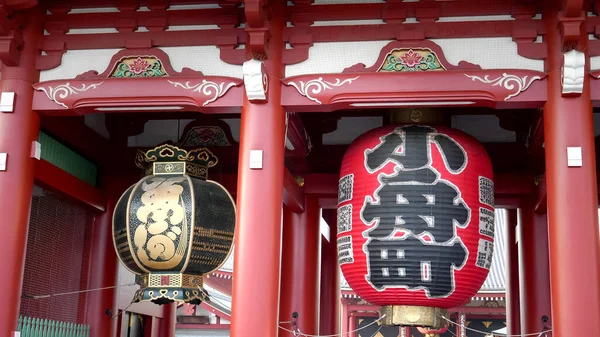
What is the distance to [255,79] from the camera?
21.7ft

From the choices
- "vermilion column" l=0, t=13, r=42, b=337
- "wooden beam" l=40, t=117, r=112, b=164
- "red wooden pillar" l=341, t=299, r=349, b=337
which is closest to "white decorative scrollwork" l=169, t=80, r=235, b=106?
"vermilion column" l=0, t=13, r=42, b=337

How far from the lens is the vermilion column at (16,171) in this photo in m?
6.73

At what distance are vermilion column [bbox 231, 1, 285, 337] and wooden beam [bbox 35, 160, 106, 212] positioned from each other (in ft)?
7.67

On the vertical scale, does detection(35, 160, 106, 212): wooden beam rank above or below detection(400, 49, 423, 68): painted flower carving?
below

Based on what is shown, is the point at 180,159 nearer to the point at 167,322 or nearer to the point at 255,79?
the point at 255,79

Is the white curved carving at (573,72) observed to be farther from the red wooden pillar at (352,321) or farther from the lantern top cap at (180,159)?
the red wooden pillar at (352,321)

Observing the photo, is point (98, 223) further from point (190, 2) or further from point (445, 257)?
point (445, 257)

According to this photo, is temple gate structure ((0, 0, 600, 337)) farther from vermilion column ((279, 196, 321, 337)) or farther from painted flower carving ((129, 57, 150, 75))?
vermilion column ((279, 196, 321, 337))

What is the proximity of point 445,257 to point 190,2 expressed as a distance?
10.5 feet

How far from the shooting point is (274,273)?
6477mm

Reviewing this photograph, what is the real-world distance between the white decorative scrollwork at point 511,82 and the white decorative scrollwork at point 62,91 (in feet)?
11.0

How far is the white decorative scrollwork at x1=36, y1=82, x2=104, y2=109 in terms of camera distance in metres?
7.08

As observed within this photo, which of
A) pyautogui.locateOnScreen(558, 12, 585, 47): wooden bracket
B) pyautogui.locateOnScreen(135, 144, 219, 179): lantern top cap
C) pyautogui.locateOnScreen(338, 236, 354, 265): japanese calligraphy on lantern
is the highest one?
pyautogui.locateOnScreen(558, 12, 585, 47): wooden bracket

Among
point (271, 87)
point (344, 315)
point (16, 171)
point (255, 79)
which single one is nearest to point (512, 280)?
point (271, 87)
